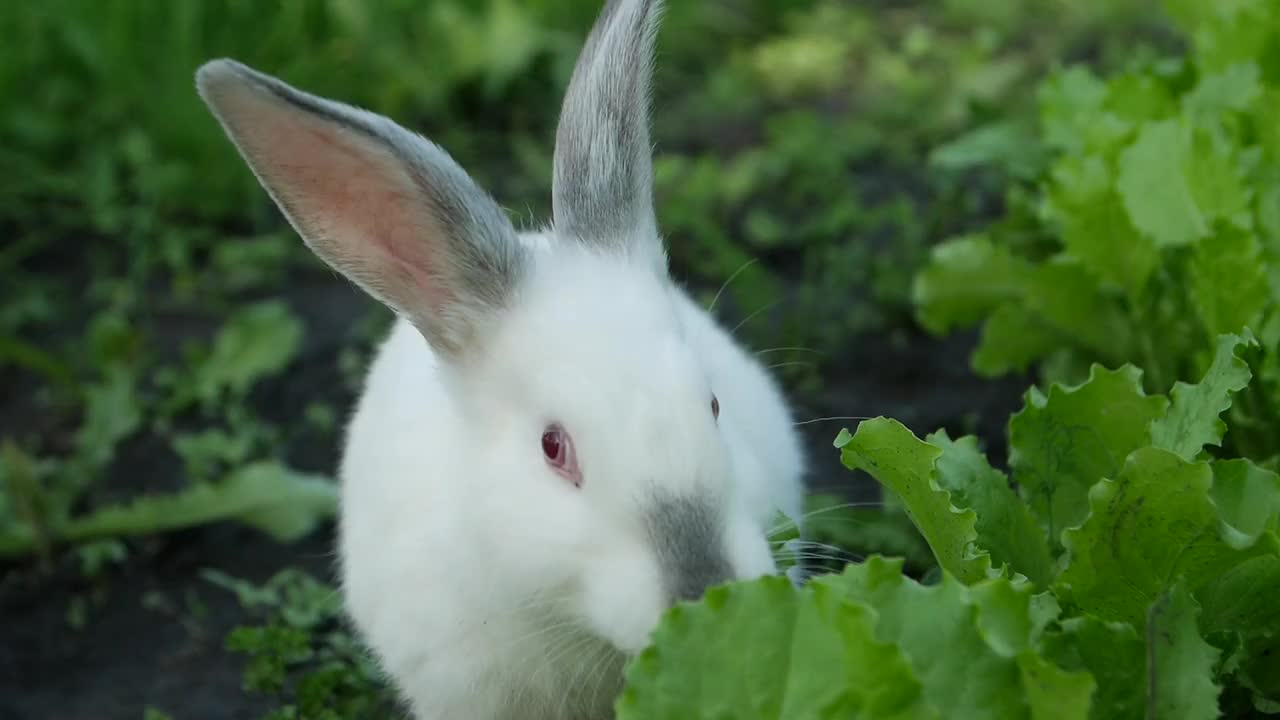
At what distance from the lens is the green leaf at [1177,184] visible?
2.96m

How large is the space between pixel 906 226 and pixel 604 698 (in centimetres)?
228

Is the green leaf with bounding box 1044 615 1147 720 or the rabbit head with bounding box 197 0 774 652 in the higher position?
the rabbit head with bounding box 197 0 774 652

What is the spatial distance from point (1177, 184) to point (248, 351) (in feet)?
8.69

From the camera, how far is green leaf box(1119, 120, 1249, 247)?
2.96 m

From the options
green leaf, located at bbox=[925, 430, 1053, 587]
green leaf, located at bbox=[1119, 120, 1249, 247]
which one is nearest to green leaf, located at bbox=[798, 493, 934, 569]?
green leaf, located at bbox=[925, 430, 1053, 587]

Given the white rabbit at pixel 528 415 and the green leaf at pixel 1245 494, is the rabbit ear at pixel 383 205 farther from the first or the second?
the green leaf at pixel 1245 494

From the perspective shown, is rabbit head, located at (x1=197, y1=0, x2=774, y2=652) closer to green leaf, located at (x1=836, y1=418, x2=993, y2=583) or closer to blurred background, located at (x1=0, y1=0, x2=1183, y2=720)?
green leaf, located at (x1=836, y1=418, x2=993, y2=583)

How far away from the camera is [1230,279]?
2814 mm

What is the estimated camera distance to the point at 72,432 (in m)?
4.22

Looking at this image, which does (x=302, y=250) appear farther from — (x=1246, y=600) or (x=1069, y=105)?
(x=1246, y=600)

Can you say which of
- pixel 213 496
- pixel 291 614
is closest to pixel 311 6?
pixel 213 496

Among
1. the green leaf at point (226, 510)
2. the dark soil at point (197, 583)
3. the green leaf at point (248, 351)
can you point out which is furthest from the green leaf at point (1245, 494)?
the green leaf at point (248, 351)

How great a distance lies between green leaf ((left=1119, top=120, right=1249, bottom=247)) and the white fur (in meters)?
0.93

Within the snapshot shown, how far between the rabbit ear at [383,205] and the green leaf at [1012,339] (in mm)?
→ 1474
